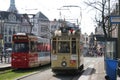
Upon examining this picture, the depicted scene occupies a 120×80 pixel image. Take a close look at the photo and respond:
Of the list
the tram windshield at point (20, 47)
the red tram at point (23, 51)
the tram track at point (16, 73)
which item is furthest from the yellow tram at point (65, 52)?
the tram windshield at point (20, 47)

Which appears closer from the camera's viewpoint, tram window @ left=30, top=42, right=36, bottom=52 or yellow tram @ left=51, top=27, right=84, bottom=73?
yellow tram @ left=51, top=27, right=84, bottom=73

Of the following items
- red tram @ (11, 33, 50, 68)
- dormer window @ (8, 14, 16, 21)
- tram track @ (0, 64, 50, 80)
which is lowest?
tram track @ (0, 64, 50, 80)

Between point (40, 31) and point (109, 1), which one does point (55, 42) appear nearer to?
point (109, 1)

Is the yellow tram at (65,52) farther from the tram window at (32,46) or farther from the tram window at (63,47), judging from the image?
the tram window at (32,46)

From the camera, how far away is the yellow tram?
93.9ft

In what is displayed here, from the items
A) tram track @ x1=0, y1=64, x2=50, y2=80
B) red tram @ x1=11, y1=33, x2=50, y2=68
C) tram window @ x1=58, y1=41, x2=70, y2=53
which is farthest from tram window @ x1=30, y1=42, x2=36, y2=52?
tram window @ x1=58, y1=41, x2=70, y2=53

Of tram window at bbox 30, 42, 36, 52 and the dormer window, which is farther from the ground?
the dormer window

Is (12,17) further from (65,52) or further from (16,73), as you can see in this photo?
(65,52)

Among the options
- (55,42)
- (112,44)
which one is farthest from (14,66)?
(112,44)

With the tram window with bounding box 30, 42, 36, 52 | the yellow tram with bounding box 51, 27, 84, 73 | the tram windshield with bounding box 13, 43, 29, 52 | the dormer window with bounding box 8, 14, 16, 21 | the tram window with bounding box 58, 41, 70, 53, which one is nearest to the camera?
the yellow tram with bounding box 51, 27, 84, 73

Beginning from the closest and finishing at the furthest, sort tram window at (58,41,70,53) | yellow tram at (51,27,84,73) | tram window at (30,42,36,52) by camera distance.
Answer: yellow tram at (51,27,84,73) < tram window at (58,41,70,53) < tram window at (30,42,36,52)

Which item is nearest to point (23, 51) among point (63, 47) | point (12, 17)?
point (63, 47)

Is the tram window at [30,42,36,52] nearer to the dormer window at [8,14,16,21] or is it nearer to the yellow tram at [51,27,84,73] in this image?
the yellow tram at [51,27,84,73]

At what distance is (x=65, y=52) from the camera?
2880 centimetres
